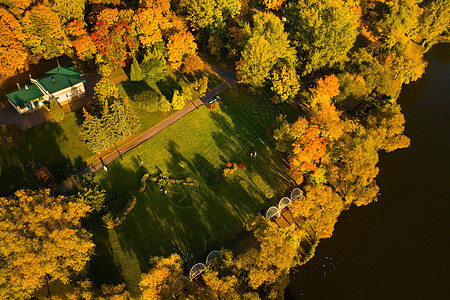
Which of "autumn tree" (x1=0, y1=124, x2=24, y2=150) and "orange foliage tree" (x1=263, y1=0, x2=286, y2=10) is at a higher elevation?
"orange foliage tree" (x1=263, y1=0, x2=286, y2=10)

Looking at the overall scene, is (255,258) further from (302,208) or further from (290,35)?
(290,35)

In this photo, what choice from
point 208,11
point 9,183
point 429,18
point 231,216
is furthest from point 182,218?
point 429,18

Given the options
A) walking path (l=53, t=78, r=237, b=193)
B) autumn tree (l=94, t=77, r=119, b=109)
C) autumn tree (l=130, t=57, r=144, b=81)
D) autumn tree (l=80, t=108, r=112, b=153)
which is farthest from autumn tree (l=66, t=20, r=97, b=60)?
walking path (l=53, t=78, r=237, b=193)

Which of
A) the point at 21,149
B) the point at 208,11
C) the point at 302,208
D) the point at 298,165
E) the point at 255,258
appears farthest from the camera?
the point at 208,11

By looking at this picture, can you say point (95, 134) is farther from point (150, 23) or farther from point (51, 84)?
point (150, 23)

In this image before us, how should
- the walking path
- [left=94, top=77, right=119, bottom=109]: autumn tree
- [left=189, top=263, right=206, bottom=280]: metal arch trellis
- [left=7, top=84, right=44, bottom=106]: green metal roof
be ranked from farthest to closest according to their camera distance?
[left=7, top=84, right=44, bottom=106]: green metal roof
[left=94, top=77, right=119, bottom=109]: autumn tree
the walking path
[left=189, top=263, right=206, bottom=280]: metal arch trellis

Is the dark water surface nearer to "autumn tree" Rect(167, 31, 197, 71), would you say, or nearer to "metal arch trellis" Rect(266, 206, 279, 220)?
"metal arch trellis" Rect(266, 206, 279, 220)

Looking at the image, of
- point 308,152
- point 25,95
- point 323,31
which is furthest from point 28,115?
point 323,31
